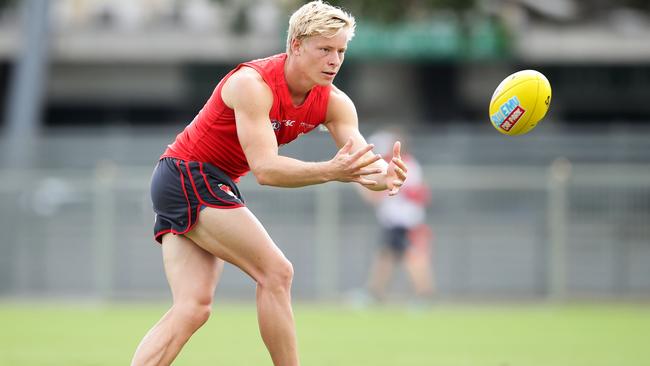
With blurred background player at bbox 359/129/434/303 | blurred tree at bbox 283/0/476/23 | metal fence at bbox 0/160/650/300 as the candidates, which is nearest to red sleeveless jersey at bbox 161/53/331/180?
blurred background player at bbox 359/129/434/303

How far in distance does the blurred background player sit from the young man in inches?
322

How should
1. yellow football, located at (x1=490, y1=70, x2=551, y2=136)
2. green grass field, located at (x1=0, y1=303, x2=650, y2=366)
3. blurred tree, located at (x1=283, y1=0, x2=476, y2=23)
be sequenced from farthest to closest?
blurred tree, located at (x1=283, y1=0, x2=476, y2=23)
green grass field, located at (x1=0, y1=303, x2=650, y2=366)
yellow football, located at (x1=490, y1=70, x2=551, y2=136)

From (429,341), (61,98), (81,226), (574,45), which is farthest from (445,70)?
(429,341)

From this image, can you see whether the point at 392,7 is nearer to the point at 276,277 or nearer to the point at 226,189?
the point at 226,189

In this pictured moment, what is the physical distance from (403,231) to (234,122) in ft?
28.8

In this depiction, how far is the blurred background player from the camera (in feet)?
48.0

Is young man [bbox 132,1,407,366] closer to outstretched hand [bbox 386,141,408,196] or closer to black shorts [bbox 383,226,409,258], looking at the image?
outstretched hand [bbox 386,141,408,196]

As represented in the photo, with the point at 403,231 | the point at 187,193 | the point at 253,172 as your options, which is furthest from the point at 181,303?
the point at 403,231

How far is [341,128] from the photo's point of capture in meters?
6.39

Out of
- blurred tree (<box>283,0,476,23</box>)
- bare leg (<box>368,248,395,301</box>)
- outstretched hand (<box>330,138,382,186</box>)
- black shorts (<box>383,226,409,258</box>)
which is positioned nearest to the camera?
outstretched hand (<box>330,138,382,186</box>)

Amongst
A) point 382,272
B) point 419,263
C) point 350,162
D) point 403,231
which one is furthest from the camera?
point 419,263

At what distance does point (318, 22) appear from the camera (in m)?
5.84

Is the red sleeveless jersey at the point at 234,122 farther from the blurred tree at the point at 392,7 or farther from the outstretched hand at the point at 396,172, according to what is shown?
the blurred tree at the point at 392,7

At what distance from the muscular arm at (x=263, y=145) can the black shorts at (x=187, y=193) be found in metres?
0.33
